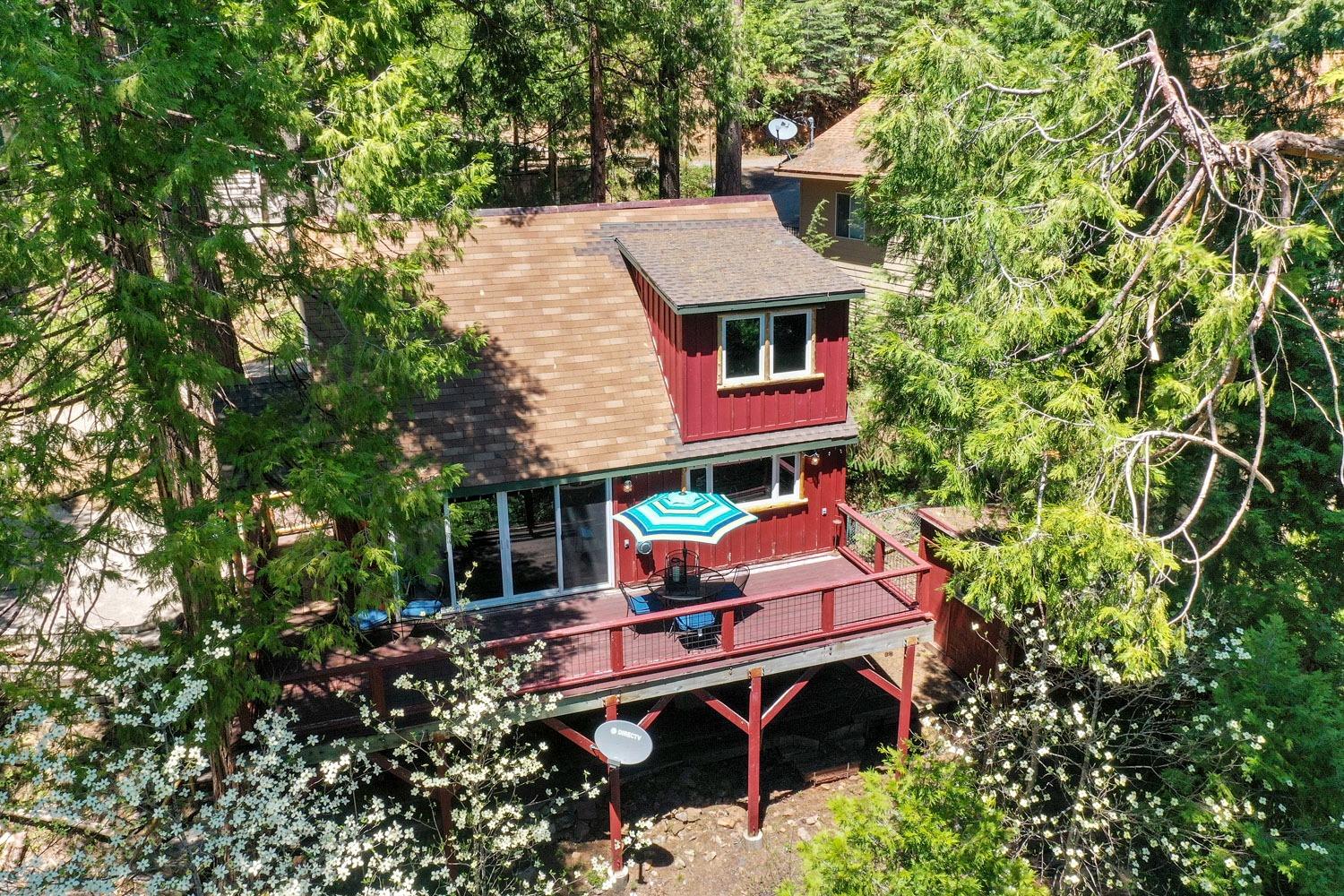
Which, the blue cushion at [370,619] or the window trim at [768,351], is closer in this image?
the blue cushion at [370,619]

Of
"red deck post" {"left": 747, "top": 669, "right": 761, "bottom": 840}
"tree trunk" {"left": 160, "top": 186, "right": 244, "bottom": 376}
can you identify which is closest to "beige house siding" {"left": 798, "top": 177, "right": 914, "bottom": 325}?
"red deck post" {"left": 747, "top": 669, "right": 761, "bottom": 840}

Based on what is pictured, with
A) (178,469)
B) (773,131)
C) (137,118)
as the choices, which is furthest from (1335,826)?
(773,131)

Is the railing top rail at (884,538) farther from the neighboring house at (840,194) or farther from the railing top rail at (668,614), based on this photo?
the neighboring house at (840,194)

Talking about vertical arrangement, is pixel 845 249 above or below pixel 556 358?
above

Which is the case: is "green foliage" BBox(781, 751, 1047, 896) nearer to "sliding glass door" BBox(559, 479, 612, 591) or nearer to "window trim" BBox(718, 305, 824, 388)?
"sliding glass door" BBox(559, 479, 612, 591)

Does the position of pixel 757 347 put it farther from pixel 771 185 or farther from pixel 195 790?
pixel 771 185

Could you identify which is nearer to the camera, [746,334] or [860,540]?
[746,334]

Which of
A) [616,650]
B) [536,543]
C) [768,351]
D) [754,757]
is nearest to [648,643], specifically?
[616,650]

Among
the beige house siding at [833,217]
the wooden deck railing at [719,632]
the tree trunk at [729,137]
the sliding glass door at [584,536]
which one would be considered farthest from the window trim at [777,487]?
the beige house siding at [833,217]
